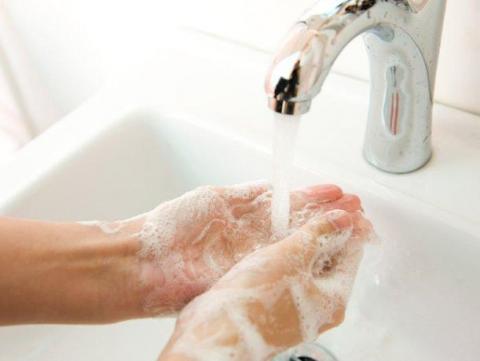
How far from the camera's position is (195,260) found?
1.58 ft

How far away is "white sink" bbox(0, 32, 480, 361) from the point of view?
448 millimetres

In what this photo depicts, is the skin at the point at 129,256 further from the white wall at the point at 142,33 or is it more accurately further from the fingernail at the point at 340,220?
the white wall at the point at 142,33

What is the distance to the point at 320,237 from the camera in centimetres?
42

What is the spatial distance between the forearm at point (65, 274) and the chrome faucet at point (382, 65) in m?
0.22

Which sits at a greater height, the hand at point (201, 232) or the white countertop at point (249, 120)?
the white countertop at point (249, 120)

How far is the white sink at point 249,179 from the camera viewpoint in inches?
17.6

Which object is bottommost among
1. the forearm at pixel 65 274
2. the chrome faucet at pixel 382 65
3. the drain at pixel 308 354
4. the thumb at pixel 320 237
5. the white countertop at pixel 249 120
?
the drain at pixel 308 354

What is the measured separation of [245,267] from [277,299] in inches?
1.4

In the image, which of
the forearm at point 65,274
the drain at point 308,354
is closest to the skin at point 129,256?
the forearm at point 65,274

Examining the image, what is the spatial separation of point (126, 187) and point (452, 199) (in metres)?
0.32

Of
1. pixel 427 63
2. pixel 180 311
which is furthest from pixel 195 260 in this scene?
pixel 427 63

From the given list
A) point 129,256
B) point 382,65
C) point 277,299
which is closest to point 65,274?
point 129,256

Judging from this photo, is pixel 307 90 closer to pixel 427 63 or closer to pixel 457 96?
pixel 427 63

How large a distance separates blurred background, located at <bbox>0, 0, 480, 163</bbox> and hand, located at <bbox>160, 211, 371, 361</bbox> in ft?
0.58
